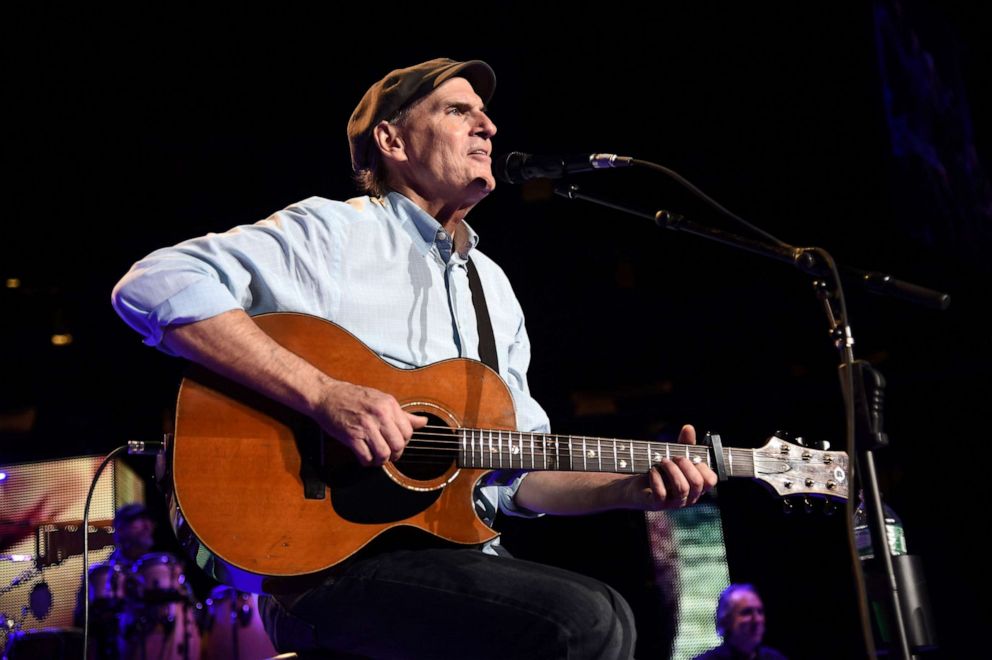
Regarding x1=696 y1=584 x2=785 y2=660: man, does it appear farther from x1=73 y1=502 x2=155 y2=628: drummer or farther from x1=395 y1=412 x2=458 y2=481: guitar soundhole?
x1=395 y1=412 x2=458 y2=481: guitar soundhole

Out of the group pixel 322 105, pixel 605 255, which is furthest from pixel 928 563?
pixel 322 105

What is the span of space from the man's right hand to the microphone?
1.05 m

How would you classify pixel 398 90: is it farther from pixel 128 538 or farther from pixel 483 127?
pixel 128 538

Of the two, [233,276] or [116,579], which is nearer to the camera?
[233,276]

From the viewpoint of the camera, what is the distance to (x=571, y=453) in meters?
3.09

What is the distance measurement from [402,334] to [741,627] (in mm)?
6734

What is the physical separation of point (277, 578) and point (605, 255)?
6882mm

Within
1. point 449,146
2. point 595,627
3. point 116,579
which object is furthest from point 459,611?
point 116,579

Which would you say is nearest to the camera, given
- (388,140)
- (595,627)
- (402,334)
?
(595,627)

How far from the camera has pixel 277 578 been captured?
249 cm

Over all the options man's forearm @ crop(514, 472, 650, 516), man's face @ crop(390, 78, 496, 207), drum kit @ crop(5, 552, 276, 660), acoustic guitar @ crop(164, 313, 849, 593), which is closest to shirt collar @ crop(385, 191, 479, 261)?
man's face @ crop(390, 78, 496, 207)

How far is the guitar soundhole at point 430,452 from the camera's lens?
2736mm

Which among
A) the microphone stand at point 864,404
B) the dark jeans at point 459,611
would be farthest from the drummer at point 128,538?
the microphone stand at point 864,404

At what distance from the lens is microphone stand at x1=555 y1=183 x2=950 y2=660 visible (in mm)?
2279
